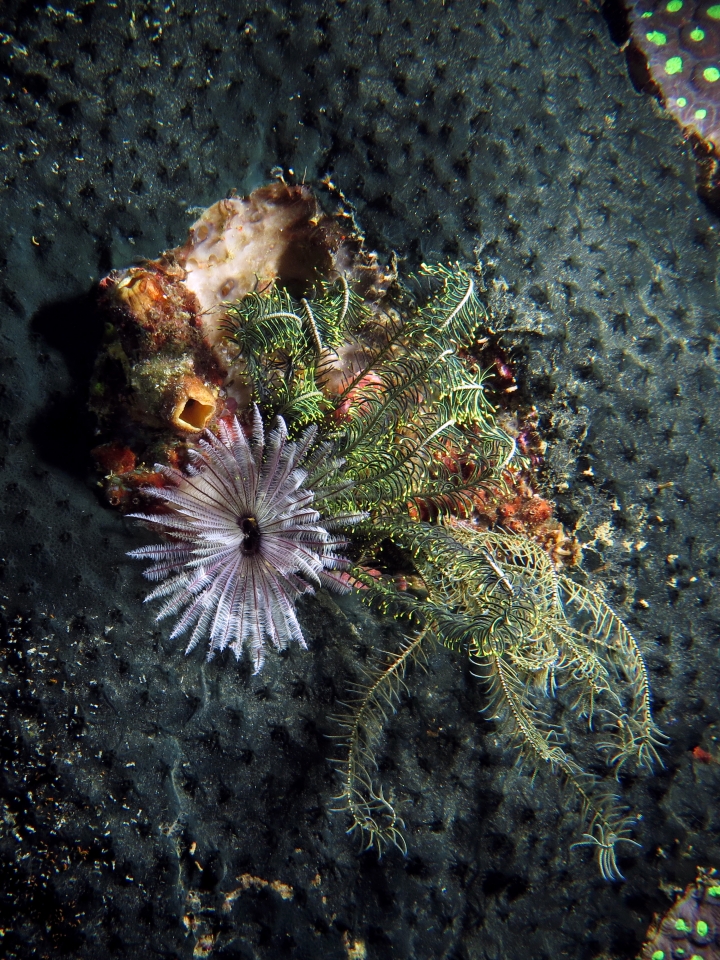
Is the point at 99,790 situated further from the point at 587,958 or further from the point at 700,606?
the point at 700,606

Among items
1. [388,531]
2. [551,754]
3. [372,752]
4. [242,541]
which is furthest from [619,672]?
[242,541]

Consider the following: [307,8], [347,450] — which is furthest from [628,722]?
[307,8]

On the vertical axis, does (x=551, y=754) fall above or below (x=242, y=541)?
above

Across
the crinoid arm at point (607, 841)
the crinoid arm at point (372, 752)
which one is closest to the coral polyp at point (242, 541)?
the crinoid arm at point (372, 752)

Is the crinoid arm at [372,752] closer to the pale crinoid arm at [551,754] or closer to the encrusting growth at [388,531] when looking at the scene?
the encrusting growth at [388,531]

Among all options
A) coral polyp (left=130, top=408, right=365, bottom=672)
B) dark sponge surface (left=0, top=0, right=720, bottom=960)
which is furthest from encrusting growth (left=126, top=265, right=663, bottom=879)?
dark sponge surface (left=0, top=0, right=720, bottom=960)

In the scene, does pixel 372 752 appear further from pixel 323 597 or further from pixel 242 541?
pixel 242 541

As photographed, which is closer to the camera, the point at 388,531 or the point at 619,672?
the point at 388,531
